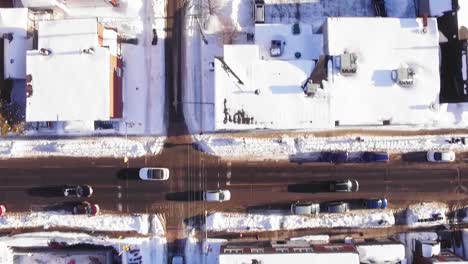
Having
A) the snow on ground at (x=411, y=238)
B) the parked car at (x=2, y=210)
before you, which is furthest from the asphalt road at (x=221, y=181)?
the snow on ground at (x=411, y=238)

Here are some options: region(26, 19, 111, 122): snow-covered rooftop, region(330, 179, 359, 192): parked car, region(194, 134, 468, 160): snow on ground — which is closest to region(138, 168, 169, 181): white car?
region(194, 134, 468, 160): snow on ground

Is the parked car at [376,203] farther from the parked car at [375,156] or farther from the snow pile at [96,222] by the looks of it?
the snow pile at [96,222]

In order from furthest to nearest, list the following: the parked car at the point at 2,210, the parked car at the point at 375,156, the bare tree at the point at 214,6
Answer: the parked car at the point at 2,210 < the bare tree at the point at 214,6 < the parked car at the point at 375,156

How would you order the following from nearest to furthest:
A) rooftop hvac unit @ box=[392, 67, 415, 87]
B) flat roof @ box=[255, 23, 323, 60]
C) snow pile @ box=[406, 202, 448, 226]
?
rooftop hvac unit @ box=[392, 67, 415, 87] → flat roof @ box=[255, 23, 323, 60] → snow pile @ box=[406, 202, 448, 226]

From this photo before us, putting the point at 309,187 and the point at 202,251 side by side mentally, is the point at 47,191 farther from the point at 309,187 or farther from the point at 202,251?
the point at 309,187

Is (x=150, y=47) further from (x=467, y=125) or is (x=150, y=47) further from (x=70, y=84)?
(x=467, y=125)

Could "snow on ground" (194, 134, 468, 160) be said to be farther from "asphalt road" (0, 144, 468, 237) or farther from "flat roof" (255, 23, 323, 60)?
"flat roof" (255, 23, 323, 60)

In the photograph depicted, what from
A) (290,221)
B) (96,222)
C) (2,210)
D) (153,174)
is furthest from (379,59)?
(2,210)
